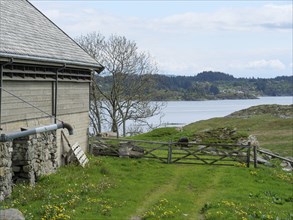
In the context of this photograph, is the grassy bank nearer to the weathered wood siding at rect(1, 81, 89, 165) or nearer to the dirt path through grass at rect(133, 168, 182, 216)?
the dirt path through grass at rect(133, 168, 182, 216)

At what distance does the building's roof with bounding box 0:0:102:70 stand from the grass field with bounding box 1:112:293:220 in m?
5.32

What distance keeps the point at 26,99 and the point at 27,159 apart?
2.77 meters

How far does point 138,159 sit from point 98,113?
24659mm

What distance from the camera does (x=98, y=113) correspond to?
5172 centimetres

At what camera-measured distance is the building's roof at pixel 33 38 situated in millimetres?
18703

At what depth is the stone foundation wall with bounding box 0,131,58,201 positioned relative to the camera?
55.0ft

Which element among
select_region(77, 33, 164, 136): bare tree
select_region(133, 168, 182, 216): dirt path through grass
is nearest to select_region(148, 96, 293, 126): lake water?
select_region(77, 33, 164, 136): bare tree

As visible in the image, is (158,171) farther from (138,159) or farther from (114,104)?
(114,104)

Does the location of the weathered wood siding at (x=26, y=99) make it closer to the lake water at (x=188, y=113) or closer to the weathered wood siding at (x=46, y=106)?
the weathered wood siding at (x=46, y=106)

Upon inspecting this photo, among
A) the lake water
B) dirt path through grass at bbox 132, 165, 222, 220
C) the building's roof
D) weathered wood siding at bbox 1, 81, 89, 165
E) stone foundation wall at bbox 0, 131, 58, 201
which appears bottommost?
the lake water

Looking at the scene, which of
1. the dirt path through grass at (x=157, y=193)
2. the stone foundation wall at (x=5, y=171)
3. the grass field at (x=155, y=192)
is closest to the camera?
the grass field at (x=155, y=192)

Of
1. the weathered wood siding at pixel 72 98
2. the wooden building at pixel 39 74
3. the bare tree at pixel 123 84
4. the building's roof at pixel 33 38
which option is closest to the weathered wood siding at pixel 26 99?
the wooden building at pixel 39 74

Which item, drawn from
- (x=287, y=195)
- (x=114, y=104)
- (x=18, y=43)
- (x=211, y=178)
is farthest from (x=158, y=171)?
(x=114, y=104)

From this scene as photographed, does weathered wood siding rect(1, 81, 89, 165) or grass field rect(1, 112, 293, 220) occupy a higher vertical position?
weathered wood siding rect(1, 81, 89, 165)
